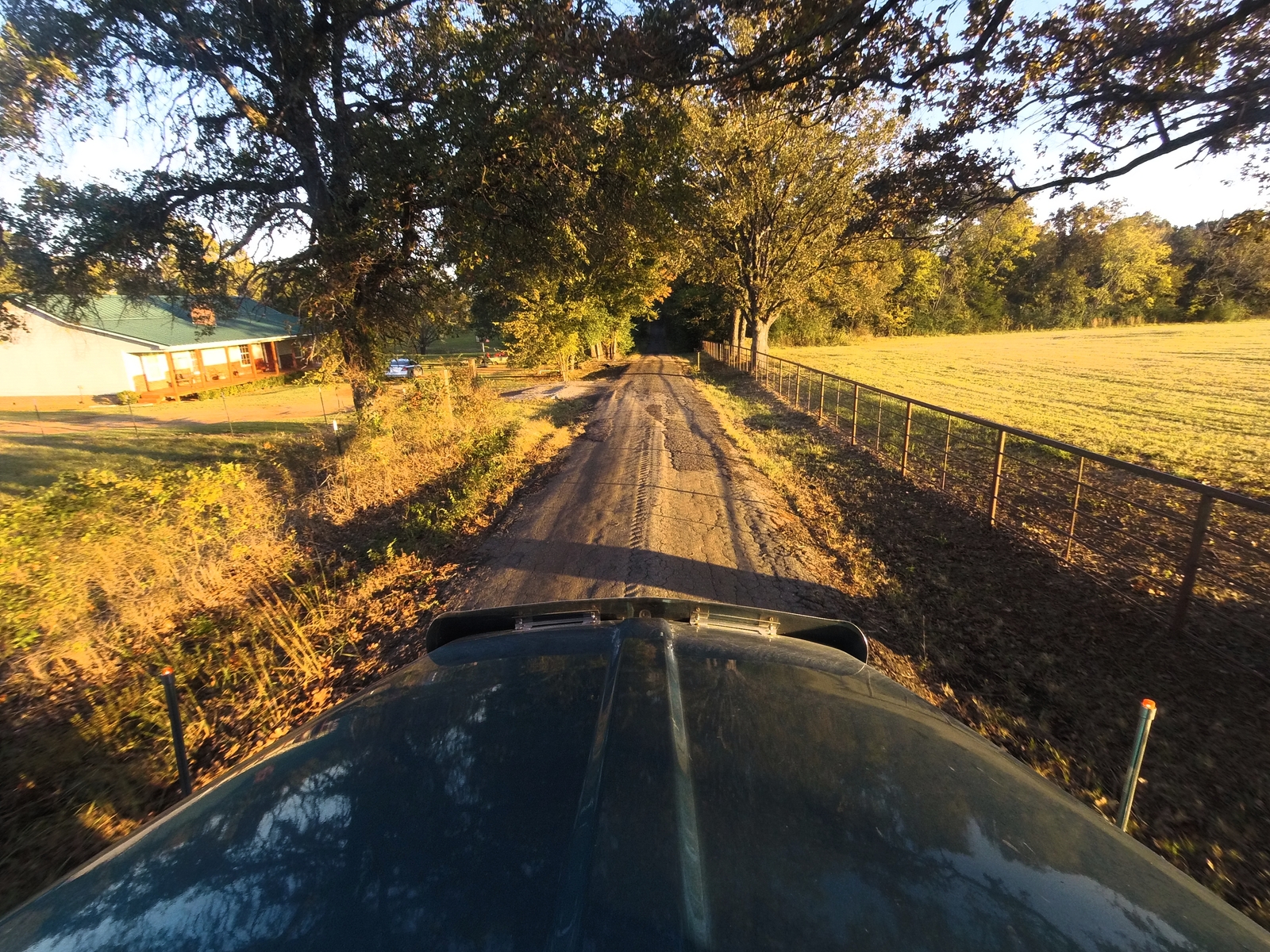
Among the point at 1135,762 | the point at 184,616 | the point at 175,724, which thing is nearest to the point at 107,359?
the point at 184,616

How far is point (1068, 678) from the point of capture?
4.59 metres

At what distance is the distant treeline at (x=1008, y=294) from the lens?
49.7 meters

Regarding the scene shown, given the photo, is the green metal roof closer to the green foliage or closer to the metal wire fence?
the green foliage

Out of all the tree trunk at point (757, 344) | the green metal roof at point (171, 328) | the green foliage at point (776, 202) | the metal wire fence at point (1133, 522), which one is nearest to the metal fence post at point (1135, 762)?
the metal wire fence at point (1133, 522)

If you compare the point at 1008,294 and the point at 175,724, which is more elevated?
the point at 1008,294

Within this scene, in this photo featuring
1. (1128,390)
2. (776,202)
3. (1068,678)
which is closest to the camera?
(1068,678)

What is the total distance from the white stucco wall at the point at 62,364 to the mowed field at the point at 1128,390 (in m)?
38.8

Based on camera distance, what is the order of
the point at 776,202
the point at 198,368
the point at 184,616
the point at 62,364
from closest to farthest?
the point at 184,616, the point at 776,202, the point at 62,364, the point at 198,368

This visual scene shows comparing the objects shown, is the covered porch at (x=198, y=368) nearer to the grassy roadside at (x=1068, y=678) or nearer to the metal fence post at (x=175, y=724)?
the grassy roadside at (x=1068, y=678)

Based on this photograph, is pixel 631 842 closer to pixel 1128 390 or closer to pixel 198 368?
pixel 1128 390

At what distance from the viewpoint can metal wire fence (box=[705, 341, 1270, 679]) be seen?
15.4ft

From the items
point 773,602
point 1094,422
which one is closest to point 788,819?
point 773,602

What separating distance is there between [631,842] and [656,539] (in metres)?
6.28

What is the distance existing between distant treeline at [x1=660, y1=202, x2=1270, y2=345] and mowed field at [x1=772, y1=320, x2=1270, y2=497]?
6003mm
